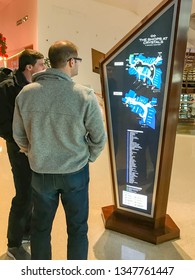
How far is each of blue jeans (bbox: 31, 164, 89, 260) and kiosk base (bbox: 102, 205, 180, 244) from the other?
0.78 m

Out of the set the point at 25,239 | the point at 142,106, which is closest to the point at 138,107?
the point at 142,106

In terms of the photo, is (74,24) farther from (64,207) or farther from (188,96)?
(64,207)

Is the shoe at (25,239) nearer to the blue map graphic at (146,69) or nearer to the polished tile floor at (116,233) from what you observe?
the polished tile floor at (116,233)

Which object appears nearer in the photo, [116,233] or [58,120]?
[58,120]

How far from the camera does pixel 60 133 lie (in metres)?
1.28

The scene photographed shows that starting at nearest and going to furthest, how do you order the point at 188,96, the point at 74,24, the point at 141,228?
the point at 141,228, the point at 74,24, the point at 188,96

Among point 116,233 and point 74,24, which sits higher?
point 74,24

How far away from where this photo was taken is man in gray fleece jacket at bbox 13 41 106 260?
125cm

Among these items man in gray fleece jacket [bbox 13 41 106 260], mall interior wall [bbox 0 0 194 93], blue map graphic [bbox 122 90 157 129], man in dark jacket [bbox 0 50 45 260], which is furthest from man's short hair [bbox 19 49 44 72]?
mall interior wall [bbox 0 0 194 93]

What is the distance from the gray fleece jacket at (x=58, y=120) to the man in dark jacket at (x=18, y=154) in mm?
307

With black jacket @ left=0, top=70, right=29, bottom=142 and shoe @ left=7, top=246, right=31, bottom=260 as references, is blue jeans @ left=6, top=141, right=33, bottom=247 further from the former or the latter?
black jacket @ left=0, top=70, right=29, bottom=142

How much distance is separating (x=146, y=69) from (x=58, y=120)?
95 cm

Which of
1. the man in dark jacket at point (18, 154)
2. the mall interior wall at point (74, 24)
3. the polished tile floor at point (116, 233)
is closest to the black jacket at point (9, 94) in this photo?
the man in dark jacket at point (18, 154)

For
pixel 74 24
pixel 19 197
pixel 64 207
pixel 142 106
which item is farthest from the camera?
pixel 74 24
